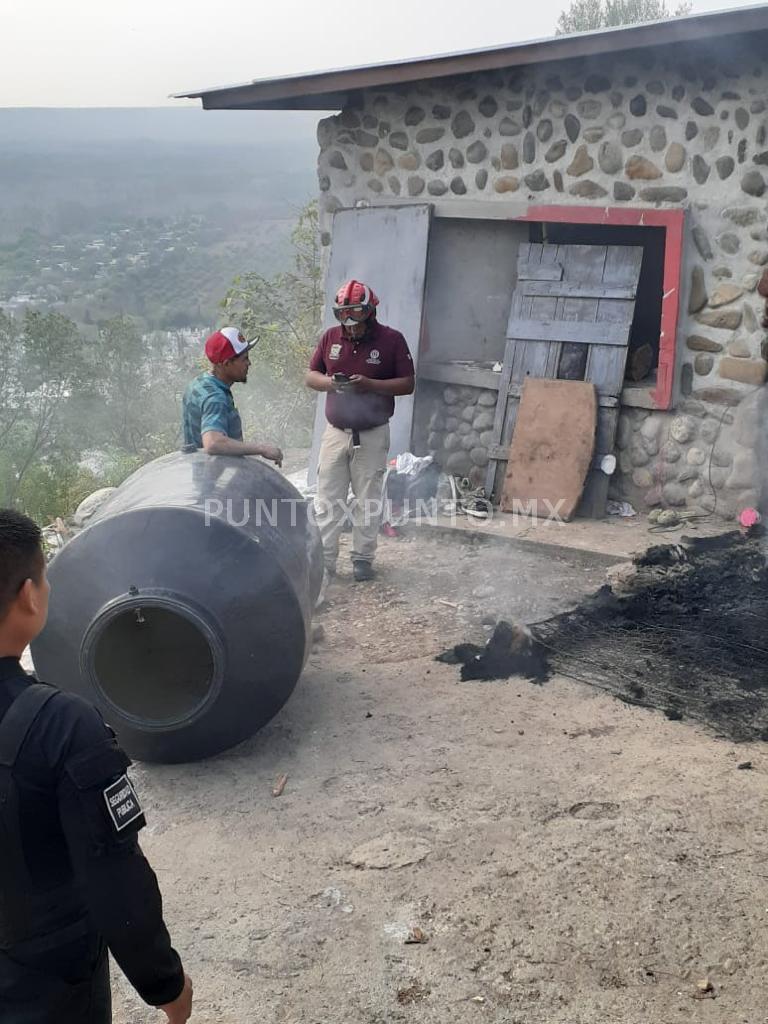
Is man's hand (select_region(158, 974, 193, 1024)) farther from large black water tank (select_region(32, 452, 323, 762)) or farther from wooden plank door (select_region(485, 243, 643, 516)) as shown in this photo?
wooden plank door (select_region(485, 243, 643, 516))

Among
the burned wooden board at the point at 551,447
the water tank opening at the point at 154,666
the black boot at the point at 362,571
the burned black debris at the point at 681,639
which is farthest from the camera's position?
the burned wooden board at the point at 551,447

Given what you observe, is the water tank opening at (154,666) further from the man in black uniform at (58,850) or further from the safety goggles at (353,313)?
the safety goggles at (353,313)

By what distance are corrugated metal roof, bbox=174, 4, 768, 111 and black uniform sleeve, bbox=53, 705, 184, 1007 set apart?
6.89m

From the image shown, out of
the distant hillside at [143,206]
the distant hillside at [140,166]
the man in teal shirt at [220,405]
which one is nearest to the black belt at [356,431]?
the man in teal shirt at [220,405]

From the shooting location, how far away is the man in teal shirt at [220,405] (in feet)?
17.5

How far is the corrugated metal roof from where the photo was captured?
7012 millimetres

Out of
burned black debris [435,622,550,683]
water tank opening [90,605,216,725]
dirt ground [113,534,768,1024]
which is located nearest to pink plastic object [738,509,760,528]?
burned black debris [435,622,550,683]

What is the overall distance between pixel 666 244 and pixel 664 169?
2.00 feet

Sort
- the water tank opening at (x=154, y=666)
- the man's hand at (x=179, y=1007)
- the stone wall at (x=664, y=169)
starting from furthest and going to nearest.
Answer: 1. the stone wall at (x=664, y=169)
2. the water tank opening at (x=154, y=666)
3. the man's hand at (x=179, y=1007)

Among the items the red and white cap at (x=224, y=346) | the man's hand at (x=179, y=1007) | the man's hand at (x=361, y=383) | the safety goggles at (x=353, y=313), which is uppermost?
the safety goggles at (x=353, y=313)

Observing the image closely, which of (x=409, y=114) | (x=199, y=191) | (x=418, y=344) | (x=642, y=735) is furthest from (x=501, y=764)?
(x=199, y=191)

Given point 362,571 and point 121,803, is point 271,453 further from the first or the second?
point 121,803

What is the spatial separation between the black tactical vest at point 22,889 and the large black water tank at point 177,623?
228 cm

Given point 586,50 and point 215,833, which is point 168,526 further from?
point 586,50
